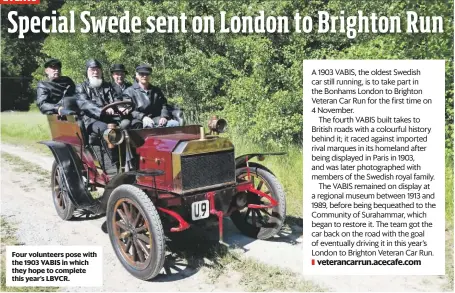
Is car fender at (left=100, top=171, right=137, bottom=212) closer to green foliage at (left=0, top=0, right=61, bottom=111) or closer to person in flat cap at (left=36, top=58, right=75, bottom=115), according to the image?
person in flat cap at (left=36, top=58, right=75, bottom=115)

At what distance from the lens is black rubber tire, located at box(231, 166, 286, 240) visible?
4594mm

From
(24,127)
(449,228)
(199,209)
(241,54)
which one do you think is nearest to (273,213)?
(199,209)

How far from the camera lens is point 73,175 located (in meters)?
5.00

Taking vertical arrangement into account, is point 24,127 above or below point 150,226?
above

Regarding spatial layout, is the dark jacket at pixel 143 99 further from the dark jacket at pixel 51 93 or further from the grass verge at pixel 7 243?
the grass verge at pixel 7 243

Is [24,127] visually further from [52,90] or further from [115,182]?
[115,182]

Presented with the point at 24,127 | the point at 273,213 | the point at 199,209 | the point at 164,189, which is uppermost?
the point at 24,127

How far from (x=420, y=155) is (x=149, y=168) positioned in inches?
100

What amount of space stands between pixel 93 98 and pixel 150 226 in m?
2.35

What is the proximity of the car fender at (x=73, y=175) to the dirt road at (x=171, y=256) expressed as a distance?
391 millimetres

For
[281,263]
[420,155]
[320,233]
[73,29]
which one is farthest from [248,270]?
[73,29]

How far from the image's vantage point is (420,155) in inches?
164

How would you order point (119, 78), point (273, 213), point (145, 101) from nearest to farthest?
1. point (273, 213)
2. point (145, 101)
3. point (119, 78)

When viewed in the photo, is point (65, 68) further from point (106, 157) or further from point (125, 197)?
point (125, 197)
